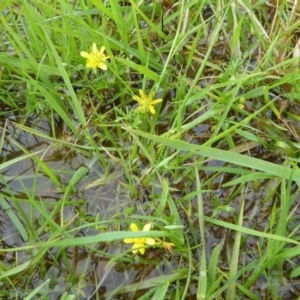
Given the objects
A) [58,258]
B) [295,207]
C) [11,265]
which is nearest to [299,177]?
[295,207]

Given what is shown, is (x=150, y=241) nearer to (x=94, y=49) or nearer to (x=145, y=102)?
(x=145, y=102)

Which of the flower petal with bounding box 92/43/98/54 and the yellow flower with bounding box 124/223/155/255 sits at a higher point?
the flower petal with bounding box 92/43/98/54

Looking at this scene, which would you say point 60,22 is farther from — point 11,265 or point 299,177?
point 299,177

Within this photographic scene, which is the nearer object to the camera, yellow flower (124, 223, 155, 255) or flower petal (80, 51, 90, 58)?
yellow flower (124, 223, 155, 255)

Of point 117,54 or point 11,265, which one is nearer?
point 11,265

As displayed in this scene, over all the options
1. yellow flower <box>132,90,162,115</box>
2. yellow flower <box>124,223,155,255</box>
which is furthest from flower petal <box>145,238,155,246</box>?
yellow flower <box>132,90,162,115</box>

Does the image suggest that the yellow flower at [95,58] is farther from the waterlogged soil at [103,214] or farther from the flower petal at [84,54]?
the waterlogged soil at [103,214]

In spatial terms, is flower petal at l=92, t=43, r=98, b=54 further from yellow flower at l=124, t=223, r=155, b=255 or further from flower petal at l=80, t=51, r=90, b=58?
yellow flower at l=124, t=223, r=155, b=255

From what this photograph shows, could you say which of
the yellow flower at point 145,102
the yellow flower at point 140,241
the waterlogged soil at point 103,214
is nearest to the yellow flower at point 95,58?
the yellow flower at point 145,102
